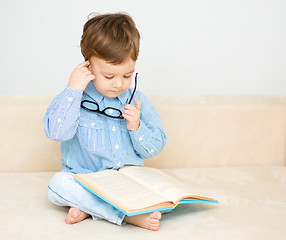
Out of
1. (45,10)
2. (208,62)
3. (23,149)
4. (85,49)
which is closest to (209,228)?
(85,49)

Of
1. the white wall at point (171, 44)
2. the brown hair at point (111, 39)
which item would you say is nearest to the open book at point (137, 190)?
the brown hair at point (111, 39)

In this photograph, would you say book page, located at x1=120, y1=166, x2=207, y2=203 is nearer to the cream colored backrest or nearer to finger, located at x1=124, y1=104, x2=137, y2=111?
finger, located at x1=124, y1=104, x2=137, y2=111

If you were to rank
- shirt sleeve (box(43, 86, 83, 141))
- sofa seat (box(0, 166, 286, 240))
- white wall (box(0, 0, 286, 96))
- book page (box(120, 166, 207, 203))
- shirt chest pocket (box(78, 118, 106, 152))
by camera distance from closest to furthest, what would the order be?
sofa seat (box(0, 166, 286, 240)) < book page (box(120, 166, 207, 203)) < shirt sleeve (box(43, 86, 83, 141)) < shirt chest pocket (box(78, 118, 106, 152)) < white wall (box(0, 0, 286, 96))

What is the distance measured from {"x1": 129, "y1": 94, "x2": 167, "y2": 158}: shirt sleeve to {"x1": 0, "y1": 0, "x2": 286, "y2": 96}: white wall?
56 centimetres

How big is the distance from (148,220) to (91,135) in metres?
0.43

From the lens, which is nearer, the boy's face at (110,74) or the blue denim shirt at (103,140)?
the boy's face at (110,74)

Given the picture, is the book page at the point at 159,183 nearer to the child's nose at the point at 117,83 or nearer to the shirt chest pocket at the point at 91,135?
the shirt chest pocket at the point at 91,135

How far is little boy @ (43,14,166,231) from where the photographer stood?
169 cm

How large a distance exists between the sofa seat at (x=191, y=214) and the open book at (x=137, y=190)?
75mm

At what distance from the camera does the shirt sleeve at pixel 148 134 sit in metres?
1.88

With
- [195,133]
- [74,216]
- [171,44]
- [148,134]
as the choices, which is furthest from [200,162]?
[74,216]

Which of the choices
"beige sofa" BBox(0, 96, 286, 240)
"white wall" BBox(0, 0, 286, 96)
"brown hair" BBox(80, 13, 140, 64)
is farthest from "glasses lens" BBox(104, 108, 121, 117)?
"white wall" BBox(0, 0, 286, 96)

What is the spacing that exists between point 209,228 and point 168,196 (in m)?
0.16

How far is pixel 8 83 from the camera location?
248 centimetres
